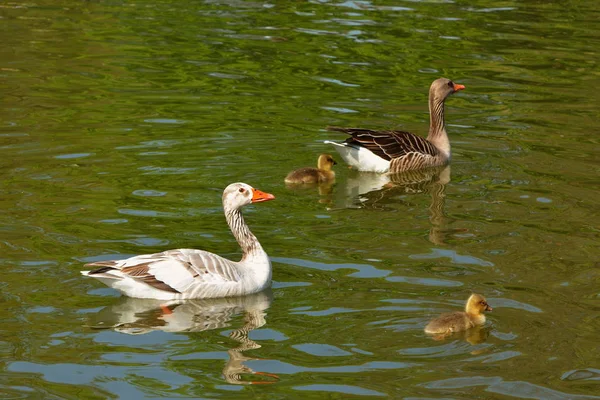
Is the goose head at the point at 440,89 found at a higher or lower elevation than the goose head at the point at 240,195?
higher

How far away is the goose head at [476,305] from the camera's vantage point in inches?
442

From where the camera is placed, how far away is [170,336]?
1108cm

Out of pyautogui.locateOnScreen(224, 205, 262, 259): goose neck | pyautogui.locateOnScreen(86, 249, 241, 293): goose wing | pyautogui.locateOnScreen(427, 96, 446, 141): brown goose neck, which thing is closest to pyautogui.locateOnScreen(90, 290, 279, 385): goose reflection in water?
pyautogui.locateOnScreen(86, 249, 241, 293): goose wing

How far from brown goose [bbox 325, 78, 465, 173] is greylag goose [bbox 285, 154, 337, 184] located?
472 millimetres

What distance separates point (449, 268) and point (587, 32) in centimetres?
1569

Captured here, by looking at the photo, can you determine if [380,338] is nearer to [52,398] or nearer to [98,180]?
[52,398]

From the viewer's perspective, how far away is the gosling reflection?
51.5 feet

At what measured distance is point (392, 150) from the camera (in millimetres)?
17719

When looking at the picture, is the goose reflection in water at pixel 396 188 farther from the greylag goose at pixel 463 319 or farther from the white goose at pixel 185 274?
the greylag goose at pixel 463 319

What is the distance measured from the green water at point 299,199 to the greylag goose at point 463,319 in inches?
5.1

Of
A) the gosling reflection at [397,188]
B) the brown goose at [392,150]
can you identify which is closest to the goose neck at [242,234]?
the gosling reflection at [397,188]

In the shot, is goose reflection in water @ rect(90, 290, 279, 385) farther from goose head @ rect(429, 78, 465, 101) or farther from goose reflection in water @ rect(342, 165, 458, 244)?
goose head @ rect(429, 78, 465, 101)

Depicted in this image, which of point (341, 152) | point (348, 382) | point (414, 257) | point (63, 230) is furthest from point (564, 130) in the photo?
point (348, 382)

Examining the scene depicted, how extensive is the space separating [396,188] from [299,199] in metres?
1.97
